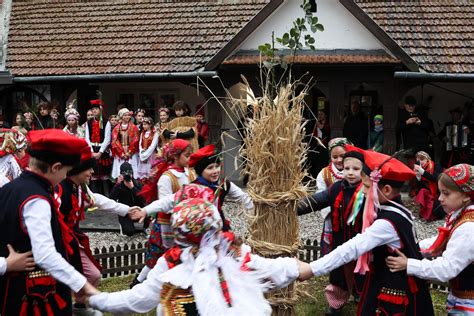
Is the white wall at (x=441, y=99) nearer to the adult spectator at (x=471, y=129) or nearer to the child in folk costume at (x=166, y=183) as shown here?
the adult spectator at (x=471, y=129)

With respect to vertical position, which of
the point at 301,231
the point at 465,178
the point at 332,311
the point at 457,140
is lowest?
the point at 301,231

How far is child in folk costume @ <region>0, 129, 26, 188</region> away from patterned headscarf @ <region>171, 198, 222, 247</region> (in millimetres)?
3779

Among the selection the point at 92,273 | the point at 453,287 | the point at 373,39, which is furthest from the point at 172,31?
the point at 453,287

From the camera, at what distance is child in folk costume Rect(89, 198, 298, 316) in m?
3.03

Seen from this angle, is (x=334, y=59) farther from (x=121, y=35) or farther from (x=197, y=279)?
(x=197, y=279)

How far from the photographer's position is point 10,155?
6.45 metres

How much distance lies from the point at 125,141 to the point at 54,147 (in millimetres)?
7875

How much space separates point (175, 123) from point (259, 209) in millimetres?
4499

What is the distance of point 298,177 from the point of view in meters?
4.45

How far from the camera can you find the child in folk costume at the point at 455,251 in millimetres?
3568

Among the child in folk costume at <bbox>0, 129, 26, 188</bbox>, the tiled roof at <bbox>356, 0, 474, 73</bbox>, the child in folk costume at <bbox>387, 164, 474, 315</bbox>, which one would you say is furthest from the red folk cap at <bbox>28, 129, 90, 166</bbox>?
the tiled roof at <bbox>356, 0, 474, 73</bbox>

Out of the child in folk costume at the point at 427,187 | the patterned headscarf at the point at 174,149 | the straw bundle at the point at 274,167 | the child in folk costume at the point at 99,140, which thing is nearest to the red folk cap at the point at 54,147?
the straw bundle at the point at 274,167

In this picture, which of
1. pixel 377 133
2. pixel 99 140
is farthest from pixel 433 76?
pixel 99 140

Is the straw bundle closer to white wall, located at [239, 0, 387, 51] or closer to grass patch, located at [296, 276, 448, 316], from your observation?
grass patch, located at [296, 276, 448, 316]
